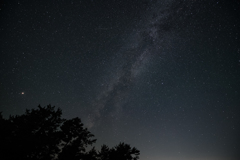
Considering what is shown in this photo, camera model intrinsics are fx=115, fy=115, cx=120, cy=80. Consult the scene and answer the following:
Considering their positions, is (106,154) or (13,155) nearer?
(13,155)

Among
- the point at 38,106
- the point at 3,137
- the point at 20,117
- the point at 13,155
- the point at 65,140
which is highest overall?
the point at 38,106

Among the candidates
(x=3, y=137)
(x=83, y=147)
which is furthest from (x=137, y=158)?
(x=3, y=137)

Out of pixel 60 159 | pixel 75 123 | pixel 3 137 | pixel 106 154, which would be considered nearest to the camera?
pixel 3 137

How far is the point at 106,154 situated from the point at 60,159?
20.8 ft

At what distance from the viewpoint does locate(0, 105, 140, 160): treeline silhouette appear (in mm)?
8094

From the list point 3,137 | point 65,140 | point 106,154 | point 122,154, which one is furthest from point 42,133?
point 122,154

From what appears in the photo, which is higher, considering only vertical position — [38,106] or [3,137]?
[38,106]

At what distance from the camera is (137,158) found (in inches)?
632

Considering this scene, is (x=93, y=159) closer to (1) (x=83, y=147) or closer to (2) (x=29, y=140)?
(1) (x=83, y=147)

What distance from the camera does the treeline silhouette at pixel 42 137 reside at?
809 cm

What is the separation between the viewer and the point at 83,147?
1173 cm

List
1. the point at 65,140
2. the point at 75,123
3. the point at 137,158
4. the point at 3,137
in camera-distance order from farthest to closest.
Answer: the point at 137,158, the point at 75,123, the point at 65,140, the point at 3,137

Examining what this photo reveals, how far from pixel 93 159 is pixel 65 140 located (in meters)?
3.40

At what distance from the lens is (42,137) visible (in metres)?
9.98
